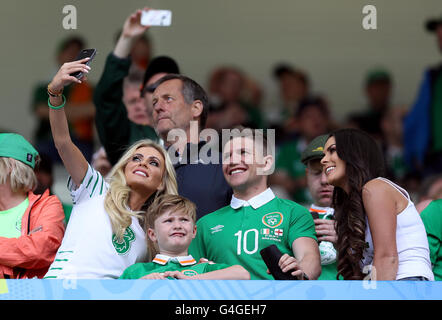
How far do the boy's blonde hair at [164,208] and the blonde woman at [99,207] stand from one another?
0.34 ft

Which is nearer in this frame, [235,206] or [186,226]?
[186,226]

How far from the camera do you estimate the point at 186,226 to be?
13.4ft

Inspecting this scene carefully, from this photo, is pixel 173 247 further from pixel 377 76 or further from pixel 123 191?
pixel 377 76

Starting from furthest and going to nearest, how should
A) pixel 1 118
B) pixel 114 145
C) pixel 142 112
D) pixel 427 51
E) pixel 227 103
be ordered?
1. pixel 427 51
2. pixel 1 118
3. pixel 227 103
4. pixel 142 112
5. pixel 114 145

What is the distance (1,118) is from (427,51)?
4.26 m

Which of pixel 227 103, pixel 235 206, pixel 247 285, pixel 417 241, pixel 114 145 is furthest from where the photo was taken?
pixel 227 103

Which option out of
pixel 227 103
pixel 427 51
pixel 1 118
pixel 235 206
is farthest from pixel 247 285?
pixel 427 51

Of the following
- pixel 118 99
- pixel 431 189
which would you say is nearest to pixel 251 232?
pixel 118 99

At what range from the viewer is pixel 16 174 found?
4.52 meters

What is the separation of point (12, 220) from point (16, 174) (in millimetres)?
243

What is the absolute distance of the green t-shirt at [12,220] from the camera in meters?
4.38

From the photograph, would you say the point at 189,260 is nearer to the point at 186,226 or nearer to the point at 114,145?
the point at 186,226

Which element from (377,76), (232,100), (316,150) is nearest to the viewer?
(316,150)

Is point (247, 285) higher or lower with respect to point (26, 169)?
lower
